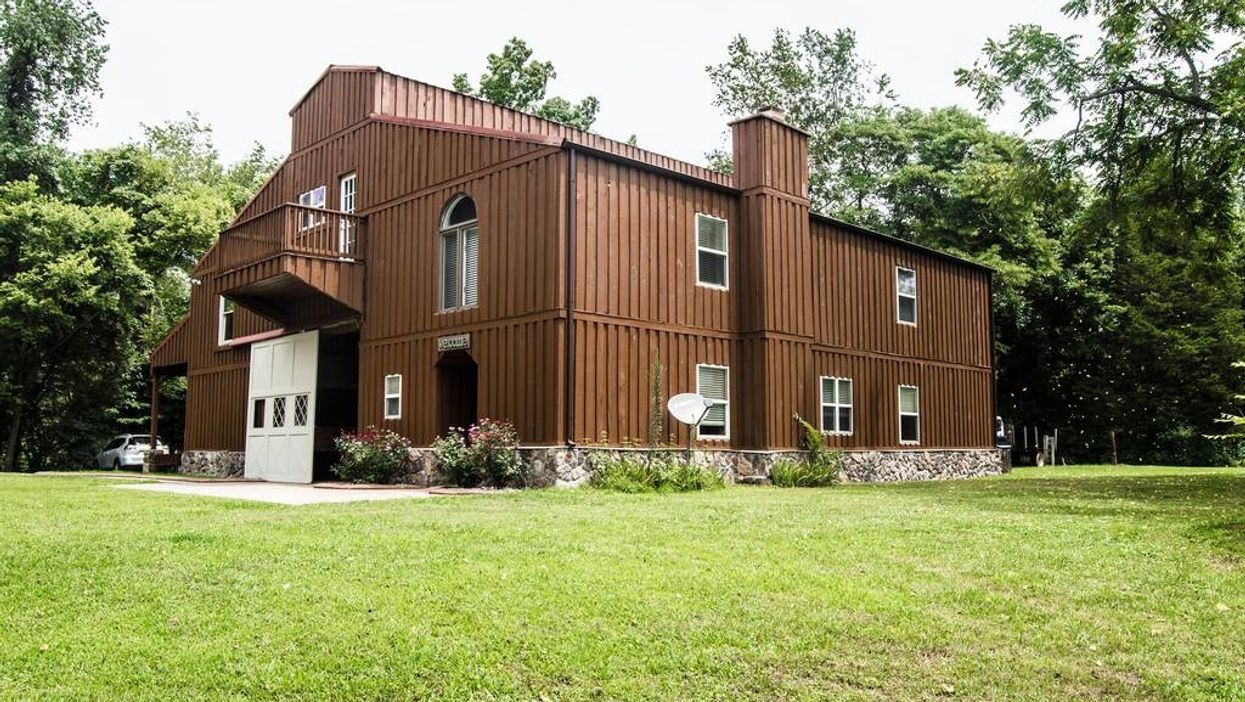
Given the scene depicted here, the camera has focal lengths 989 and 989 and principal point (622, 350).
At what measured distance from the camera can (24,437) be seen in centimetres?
3356

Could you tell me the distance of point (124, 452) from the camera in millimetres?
31141

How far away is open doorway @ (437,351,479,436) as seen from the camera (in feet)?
56.4

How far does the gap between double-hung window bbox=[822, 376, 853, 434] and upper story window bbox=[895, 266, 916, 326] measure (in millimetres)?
2885

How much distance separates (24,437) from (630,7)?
29.7m

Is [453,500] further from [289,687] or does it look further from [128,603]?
[289,687]

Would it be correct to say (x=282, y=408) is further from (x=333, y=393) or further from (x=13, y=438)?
(x=13, y=438)

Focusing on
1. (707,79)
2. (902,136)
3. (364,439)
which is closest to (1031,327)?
(902,136)

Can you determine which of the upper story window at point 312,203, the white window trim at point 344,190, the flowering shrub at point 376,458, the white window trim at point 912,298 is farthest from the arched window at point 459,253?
the white window trim at point 912,298

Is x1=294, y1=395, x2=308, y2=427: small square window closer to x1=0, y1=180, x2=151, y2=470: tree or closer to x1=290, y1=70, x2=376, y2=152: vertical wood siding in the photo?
x1=290, y1=70, x2=376, y2=152: vertical wood siding

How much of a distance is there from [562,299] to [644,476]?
2982mm

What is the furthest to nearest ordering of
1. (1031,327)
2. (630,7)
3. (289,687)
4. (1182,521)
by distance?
(1031,327), (630,7), (1182,521), (289,687)

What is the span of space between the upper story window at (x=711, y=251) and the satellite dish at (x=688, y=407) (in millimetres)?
2598

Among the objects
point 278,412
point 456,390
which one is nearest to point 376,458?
point 456,390

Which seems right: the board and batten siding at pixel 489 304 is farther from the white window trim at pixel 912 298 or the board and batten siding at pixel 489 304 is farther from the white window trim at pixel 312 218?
the white window trim at pixel 912 298
